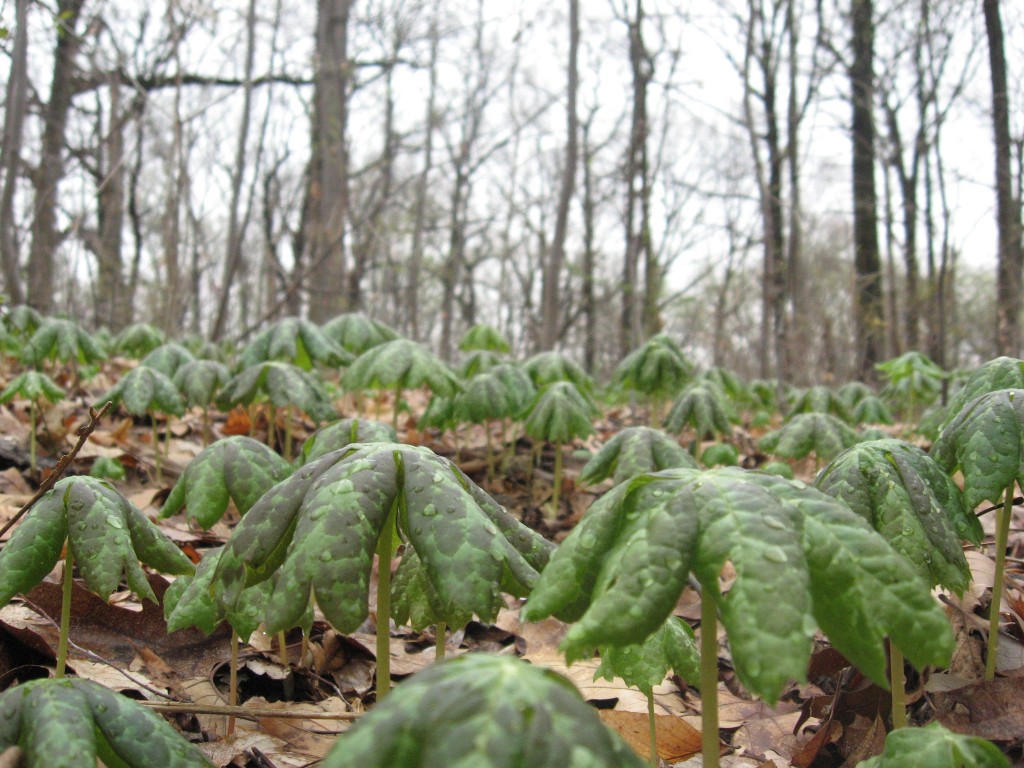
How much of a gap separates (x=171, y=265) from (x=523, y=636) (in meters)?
4.16

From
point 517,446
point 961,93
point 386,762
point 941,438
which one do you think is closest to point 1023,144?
point 961,93

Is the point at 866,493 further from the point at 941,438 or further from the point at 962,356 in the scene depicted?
the point at 962,356

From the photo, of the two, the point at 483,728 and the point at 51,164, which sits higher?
the point at 51,164

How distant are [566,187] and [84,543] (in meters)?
5.25

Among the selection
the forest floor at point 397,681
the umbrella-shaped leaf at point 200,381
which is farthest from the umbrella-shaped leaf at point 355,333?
the forest floor at point 397,681

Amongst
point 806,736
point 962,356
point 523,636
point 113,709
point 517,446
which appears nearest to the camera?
point 113,709

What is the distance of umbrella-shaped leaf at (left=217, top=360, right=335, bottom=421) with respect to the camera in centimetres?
235

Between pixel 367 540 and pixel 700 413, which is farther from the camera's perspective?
pixel 700 413

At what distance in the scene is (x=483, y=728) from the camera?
0.49 meters

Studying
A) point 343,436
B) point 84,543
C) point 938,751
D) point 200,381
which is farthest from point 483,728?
point 200,381

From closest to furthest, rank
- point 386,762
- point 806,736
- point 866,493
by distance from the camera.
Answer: point 386,762 < point 866,493 < point 806,736

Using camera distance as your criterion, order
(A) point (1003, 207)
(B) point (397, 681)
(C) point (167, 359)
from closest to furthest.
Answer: (B) point (397, 681), (C) point (167, 359), (A) point (1003, 207)

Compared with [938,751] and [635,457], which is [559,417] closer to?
[635,457]

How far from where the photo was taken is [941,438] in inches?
46.6
